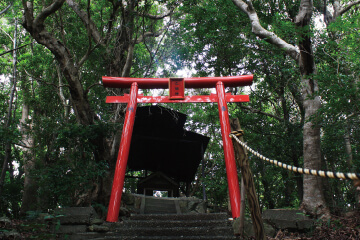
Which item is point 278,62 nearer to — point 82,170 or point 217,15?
point 217,15

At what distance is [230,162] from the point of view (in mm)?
5457

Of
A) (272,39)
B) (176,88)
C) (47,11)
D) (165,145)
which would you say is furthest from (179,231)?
(165,145)

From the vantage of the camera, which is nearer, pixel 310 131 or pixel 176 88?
pixel 310 131

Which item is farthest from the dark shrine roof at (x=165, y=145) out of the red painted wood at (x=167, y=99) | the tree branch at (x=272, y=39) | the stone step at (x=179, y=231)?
the stone step at (x=179, y=231)

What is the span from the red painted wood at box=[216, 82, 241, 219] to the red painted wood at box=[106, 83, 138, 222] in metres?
2.26

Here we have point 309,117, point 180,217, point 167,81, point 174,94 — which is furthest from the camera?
point 167,81

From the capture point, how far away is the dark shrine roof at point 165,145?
10664mm

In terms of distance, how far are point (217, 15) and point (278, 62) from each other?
2.87 metres

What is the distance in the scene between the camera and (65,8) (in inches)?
320

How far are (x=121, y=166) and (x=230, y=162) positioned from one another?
241 cm

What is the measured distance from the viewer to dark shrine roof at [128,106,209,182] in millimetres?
10664

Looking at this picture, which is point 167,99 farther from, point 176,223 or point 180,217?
point 176,223

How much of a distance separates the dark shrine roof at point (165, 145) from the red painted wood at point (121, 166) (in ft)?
11.4

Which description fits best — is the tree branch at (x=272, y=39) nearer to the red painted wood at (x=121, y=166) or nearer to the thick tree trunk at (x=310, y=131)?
the thick tree trunk at (x=310, y=131)
